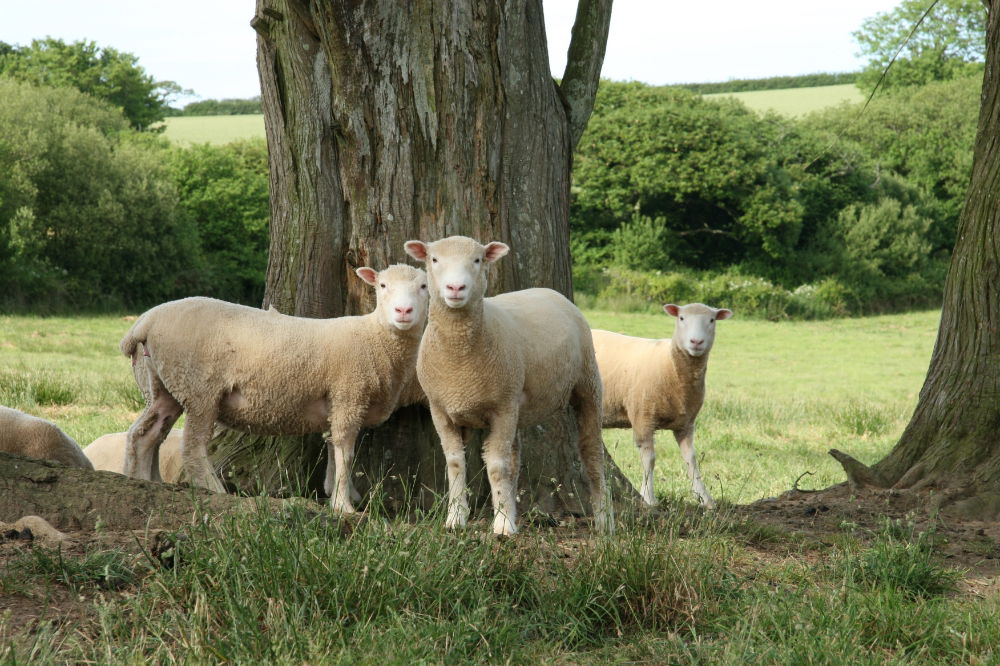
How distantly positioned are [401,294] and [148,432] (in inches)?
64.8

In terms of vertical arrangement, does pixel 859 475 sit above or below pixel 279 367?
below

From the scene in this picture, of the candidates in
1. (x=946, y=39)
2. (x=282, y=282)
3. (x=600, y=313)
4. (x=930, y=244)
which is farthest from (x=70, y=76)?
(x=282, y=282)

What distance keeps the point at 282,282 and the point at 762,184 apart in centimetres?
3122

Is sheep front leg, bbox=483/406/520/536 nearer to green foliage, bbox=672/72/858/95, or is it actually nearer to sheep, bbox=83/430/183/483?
sheep, bbox=83/430/183/483

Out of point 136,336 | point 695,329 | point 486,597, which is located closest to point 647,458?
point 695,329

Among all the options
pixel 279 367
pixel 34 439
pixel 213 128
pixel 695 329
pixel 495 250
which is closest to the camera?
pixel 495 250

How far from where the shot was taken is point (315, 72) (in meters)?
5.62

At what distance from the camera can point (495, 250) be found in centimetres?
459

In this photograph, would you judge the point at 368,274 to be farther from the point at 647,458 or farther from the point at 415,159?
the point at 647,458

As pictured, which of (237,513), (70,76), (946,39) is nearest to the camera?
(237,513)

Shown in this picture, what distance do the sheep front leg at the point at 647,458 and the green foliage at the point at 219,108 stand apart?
59.7 metres

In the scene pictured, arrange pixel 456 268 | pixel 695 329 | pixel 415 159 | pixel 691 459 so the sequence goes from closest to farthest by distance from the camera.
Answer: pixel 456 268 → pixel 415 159 → pixel 695 329 → pixel 691 459

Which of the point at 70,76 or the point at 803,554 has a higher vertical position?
the point at 70,76

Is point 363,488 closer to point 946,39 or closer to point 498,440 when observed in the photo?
point 498,440
